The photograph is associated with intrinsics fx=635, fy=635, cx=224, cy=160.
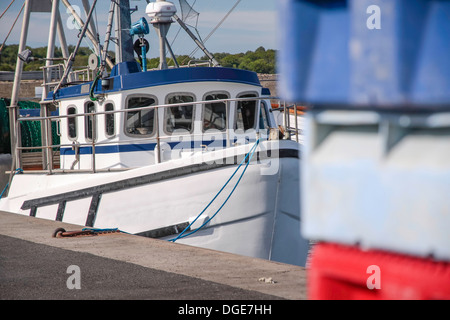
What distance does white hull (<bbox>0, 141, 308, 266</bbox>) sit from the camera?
24.1 feet

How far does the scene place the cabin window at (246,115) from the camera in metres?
9.08

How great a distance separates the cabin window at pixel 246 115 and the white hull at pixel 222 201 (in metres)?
1.71

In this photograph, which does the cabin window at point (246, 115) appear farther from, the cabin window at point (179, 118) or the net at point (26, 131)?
the net at point (26, 131)

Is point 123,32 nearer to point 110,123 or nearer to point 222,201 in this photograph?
point 110,123

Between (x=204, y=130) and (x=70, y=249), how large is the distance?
3283 mm

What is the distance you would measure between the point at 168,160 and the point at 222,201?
1.38 m

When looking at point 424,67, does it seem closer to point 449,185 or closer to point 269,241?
point 449,185

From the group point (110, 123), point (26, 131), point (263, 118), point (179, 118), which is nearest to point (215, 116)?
point (179, 118)

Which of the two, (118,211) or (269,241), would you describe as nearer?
(269,241)

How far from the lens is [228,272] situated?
477 cm

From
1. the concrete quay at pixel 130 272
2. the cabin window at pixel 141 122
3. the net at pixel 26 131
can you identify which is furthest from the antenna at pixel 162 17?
the net at pixel 26 131

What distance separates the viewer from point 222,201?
7.36m

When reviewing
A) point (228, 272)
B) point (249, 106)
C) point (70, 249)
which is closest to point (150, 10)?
point (249, 106)

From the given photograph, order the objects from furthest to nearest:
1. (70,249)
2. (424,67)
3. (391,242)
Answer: (70,249) < (391,242) < (424,67)
